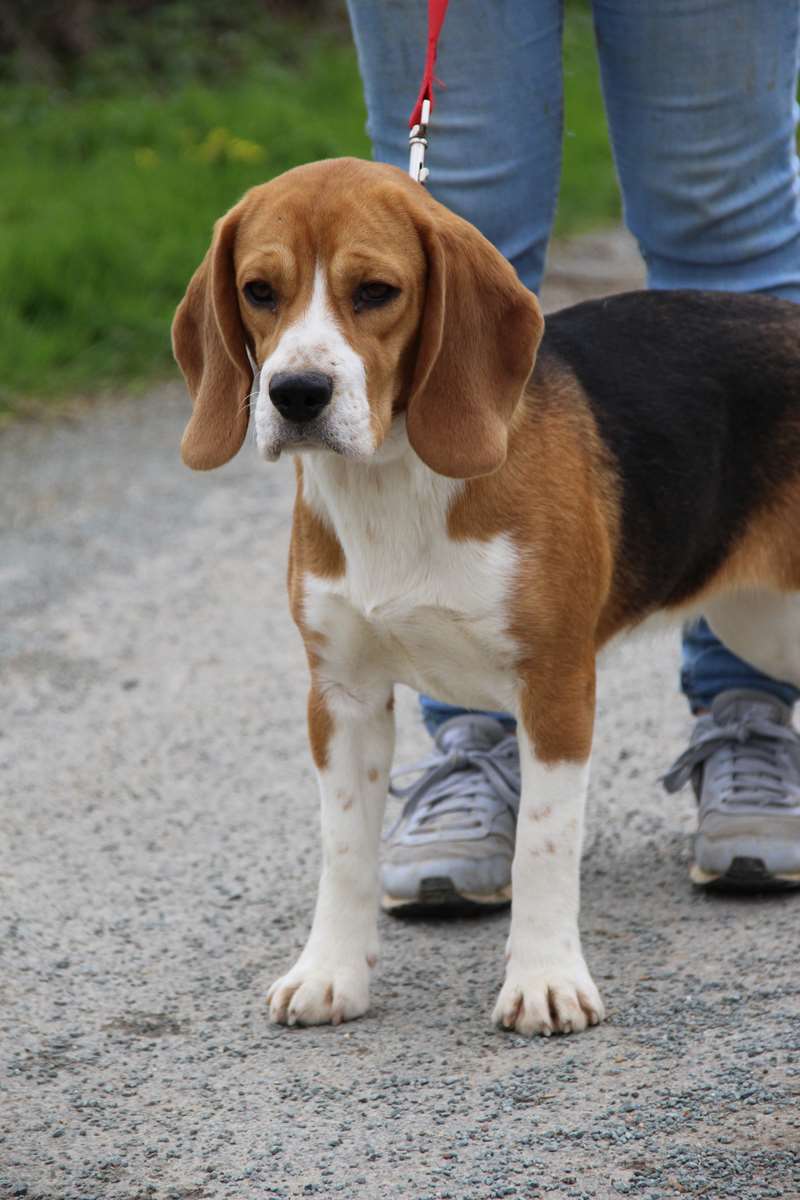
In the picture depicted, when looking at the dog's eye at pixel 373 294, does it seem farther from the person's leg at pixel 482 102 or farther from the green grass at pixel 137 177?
the green grass at pixel 137 177

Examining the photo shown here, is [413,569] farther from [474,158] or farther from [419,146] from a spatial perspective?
[474,158]

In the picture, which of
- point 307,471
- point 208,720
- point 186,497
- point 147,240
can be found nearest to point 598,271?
point 147,240

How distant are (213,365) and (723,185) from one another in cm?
103

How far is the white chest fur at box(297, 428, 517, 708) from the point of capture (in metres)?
2.80

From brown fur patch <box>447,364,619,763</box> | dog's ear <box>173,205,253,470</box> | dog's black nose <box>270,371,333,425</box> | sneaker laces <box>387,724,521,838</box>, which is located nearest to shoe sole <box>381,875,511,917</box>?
sneaker laces <box>387,724,521,838</box>

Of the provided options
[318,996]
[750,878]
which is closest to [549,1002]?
[318,996]

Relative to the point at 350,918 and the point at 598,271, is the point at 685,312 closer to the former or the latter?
the point at 350,918

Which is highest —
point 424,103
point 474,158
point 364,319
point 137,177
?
point 424,103

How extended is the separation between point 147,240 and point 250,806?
4.96 m

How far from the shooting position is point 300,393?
2.55 m

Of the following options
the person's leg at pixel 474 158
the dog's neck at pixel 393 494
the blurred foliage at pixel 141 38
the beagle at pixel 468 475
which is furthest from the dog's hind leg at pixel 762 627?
the blurred foliage at pixel 141 38

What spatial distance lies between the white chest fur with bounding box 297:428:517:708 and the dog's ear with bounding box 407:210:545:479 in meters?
0.11

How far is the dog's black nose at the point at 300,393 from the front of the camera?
8.34 feet

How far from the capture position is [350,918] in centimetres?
300
